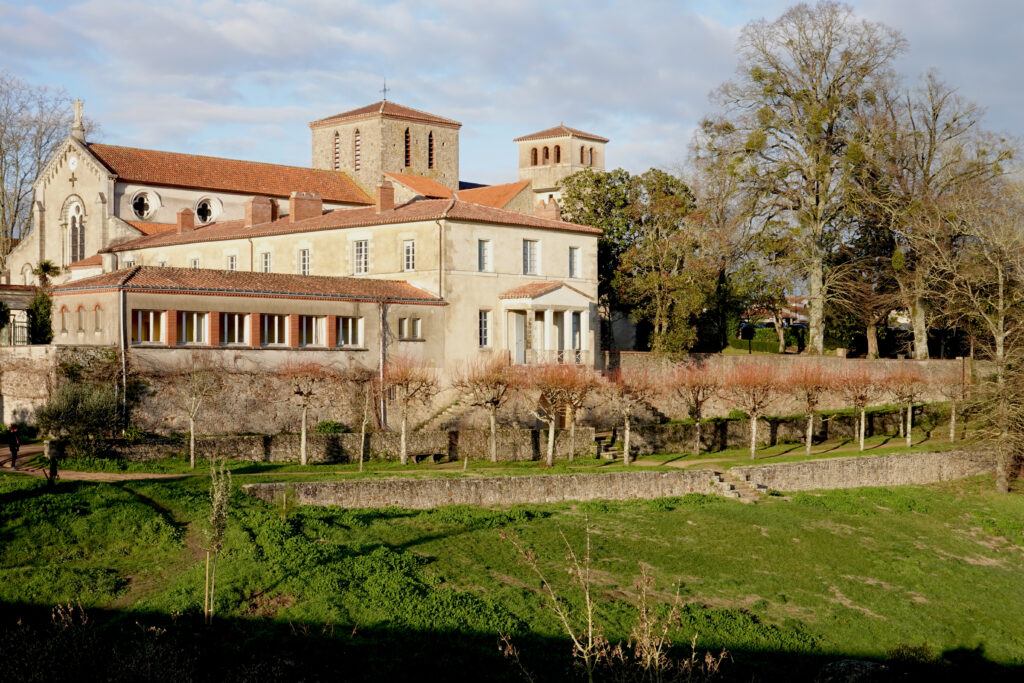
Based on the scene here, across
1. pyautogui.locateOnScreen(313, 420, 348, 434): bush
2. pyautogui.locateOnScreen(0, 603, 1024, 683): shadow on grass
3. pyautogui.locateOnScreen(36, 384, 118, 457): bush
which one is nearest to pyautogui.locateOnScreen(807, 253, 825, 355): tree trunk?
pyautogui.locateOnScreen(313, 420, 348, 434): bush

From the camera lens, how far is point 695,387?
42375 mm

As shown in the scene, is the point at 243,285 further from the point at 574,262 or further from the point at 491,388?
the point at 574,262

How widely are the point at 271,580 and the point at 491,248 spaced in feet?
78.8

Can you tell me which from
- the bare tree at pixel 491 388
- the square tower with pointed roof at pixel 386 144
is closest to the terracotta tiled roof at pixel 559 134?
the square tower with pointed roof at pixel 386 144

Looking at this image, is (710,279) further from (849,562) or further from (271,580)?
(271,580)

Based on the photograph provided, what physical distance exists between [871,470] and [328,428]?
1982 cm

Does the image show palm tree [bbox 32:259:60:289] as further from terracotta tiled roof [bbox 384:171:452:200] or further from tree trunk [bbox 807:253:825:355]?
tree trunk [bbox 807:253:825:355]

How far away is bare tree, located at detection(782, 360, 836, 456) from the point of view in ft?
141

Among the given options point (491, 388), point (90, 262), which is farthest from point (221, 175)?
point (491, 388)

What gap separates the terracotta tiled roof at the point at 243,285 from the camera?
35750mm

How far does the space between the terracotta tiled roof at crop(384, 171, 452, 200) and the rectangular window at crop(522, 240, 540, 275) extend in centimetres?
1457

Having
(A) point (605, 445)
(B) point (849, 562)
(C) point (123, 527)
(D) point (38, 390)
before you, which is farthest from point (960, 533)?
(D) point (38, 390)

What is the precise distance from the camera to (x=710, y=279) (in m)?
53.3

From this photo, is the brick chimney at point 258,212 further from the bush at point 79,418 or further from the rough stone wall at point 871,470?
the rough stone wall at point 871,470
